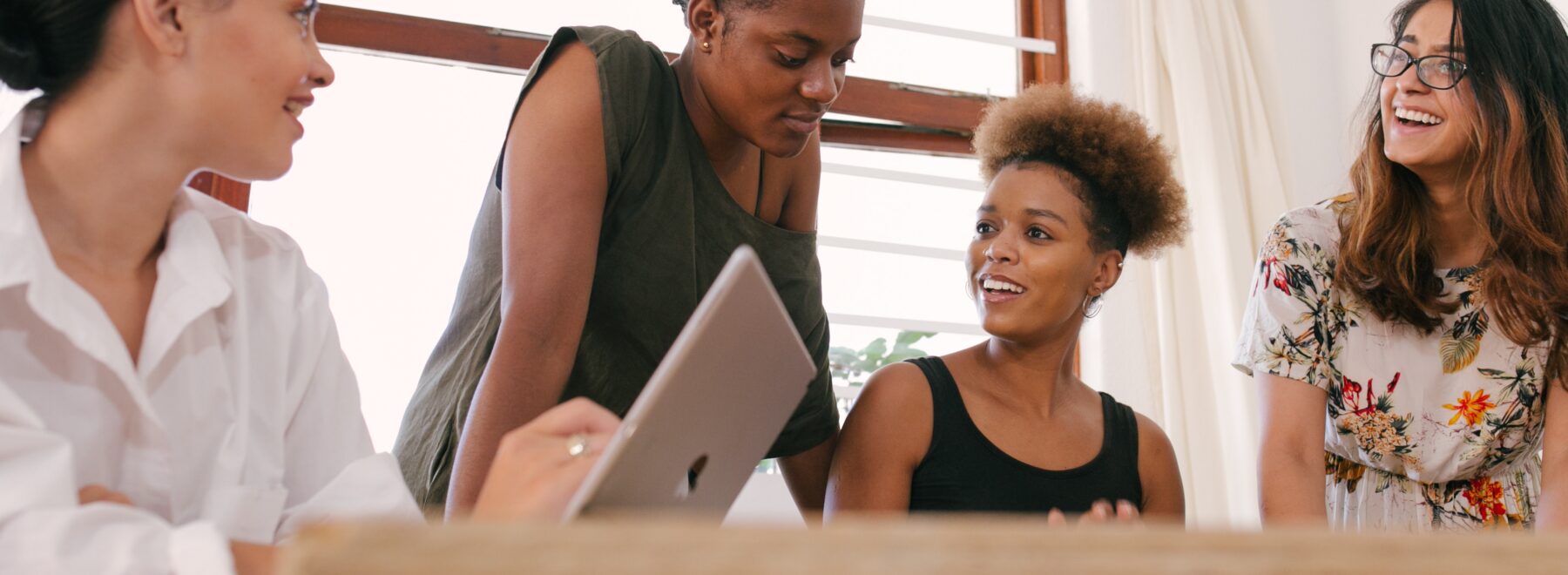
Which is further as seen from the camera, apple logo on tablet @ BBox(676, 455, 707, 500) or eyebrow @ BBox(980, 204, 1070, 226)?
eyebrow @ BBox(980, 204, 1070, 226)

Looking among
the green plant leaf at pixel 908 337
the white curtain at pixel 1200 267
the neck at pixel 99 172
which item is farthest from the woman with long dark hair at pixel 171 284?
the white curtain at pixel 1200 267

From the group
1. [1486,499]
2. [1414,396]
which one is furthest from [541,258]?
[1486,499]

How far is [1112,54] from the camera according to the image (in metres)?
2.92

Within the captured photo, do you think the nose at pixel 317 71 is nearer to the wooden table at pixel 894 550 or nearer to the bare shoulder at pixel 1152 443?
the wooden table at pixel 894 550

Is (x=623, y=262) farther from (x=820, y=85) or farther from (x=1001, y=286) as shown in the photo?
(x=1001, y=286)

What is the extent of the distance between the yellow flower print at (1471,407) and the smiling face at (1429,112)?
0.94ft

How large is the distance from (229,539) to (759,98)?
0.75 m

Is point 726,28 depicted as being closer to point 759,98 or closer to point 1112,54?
point 759,98

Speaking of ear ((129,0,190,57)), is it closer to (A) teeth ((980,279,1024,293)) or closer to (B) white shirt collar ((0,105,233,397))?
(B) white shirt collar ((0,105,233,397))

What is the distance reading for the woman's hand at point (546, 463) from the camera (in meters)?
0.69


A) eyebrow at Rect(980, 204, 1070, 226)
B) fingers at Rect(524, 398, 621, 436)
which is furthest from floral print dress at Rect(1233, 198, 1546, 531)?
fingers at Rect(524, 398, 621, 436)

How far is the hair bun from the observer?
0.92 m

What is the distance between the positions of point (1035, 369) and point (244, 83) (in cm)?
106

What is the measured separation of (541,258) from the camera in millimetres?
1234
